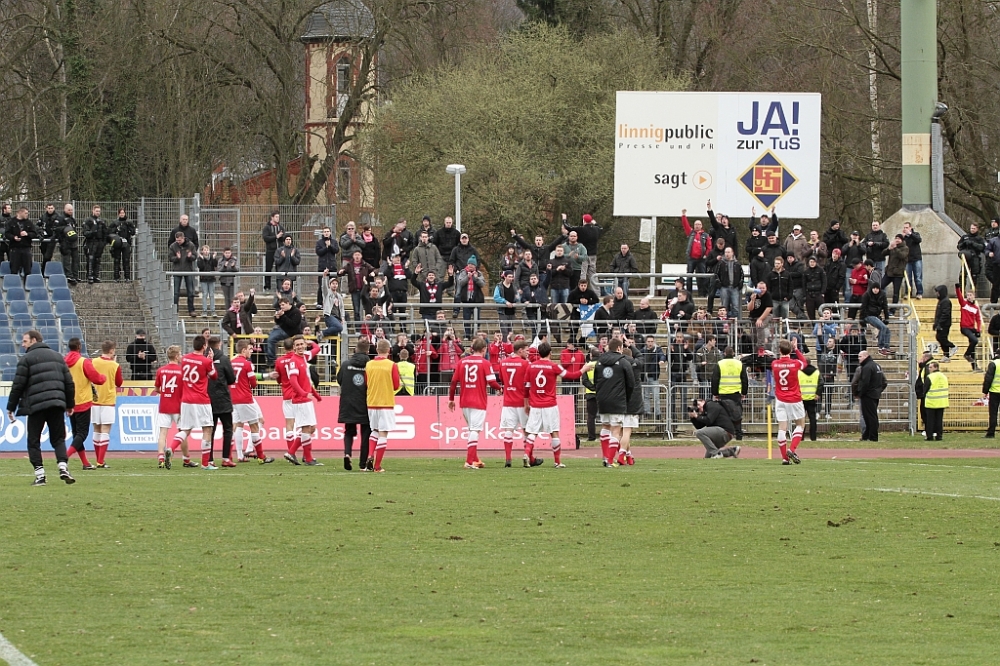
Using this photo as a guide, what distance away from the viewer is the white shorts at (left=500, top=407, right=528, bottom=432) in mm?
23812

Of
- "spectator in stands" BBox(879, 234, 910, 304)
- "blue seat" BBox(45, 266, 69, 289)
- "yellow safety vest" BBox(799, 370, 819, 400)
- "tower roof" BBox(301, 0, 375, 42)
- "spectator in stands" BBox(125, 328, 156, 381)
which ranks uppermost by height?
"tower roof" BBox(301, 0, 375, 42)

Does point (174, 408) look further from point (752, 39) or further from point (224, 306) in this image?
point (752, 39)

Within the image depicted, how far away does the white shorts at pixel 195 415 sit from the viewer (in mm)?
23062

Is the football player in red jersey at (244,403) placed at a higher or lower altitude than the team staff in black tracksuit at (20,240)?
lower

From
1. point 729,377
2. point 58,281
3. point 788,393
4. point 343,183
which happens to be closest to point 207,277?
point 58,281

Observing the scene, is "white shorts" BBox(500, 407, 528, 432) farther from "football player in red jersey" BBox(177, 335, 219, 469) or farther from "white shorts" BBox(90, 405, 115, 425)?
"white shorts" BBox(90, 405, 115, 425)

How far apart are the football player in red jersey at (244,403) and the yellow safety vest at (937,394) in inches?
508

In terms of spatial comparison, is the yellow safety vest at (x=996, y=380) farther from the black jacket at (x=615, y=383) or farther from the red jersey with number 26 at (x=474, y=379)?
the red jersey with number 26 at (x=474, y=379)

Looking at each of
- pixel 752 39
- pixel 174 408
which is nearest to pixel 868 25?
pixel 752 39

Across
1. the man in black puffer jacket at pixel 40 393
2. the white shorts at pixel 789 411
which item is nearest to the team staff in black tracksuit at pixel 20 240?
the man in black puffer jacket at pixel 40 393

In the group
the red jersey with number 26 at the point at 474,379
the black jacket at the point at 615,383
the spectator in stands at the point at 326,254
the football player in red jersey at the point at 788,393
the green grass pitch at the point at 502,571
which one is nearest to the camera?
the green grass pitch at the point at 502,571

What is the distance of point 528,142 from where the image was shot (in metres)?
53.1

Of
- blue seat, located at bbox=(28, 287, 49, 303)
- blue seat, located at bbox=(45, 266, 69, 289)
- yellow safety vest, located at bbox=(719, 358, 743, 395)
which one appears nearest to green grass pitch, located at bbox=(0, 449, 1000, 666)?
yellow safety vest, located at bbox=(719, 358, 743, 395)

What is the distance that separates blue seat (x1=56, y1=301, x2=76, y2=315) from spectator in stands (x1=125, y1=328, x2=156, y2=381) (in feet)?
11.0
